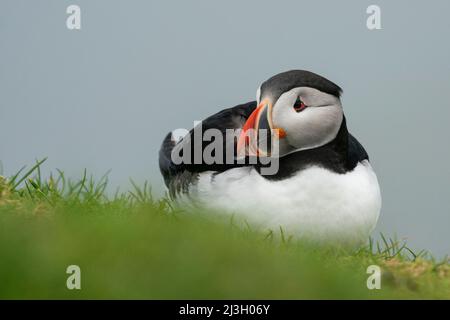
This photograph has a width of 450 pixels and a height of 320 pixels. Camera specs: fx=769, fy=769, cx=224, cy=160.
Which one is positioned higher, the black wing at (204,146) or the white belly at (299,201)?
the black wing at (204,146)

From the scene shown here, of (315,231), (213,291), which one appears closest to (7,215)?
(213,291)

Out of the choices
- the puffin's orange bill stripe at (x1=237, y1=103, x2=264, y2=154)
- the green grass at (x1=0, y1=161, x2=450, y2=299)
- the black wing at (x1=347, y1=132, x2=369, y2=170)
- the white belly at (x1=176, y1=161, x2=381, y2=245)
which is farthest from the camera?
the black wing at (x1=347, y1=132, x2=369, y2=170)

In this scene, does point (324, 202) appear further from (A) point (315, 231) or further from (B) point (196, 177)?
(B) point (196, 177)

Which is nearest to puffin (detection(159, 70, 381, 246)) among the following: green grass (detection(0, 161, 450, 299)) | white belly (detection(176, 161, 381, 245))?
white belly (detection(176, 161, 381, 245))

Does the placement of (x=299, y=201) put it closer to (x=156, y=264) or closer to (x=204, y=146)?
(x=204, y=146)

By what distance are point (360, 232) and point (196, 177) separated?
3.52 feet

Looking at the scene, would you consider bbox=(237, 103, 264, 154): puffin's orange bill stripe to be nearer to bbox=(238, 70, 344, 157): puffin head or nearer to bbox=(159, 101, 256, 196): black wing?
bbox=(238, 70, 344, 157): puffin head

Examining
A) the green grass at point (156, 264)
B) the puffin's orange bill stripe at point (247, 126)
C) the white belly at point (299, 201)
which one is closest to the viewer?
the green grass at point (156, 264)

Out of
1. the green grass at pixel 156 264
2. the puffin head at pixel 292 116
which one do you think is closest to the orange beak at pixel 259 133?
the puffin head at pixel 292 116

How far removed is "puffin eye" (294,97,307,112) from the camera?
14.7ft

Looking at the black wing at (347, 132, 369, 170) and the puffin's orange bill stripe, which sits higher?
the puffin's orange bill stripe

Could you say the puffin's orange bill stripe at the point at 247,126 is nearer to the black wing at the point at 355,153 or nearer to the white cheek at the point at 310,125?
the white cheek at the point at 310,125

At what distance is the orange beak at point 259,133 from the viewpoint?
4387 mm

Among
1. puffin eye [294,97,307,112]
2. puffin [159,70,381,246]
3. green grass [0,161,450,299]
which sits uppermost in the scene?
puffin eye [294,97,307,112]
